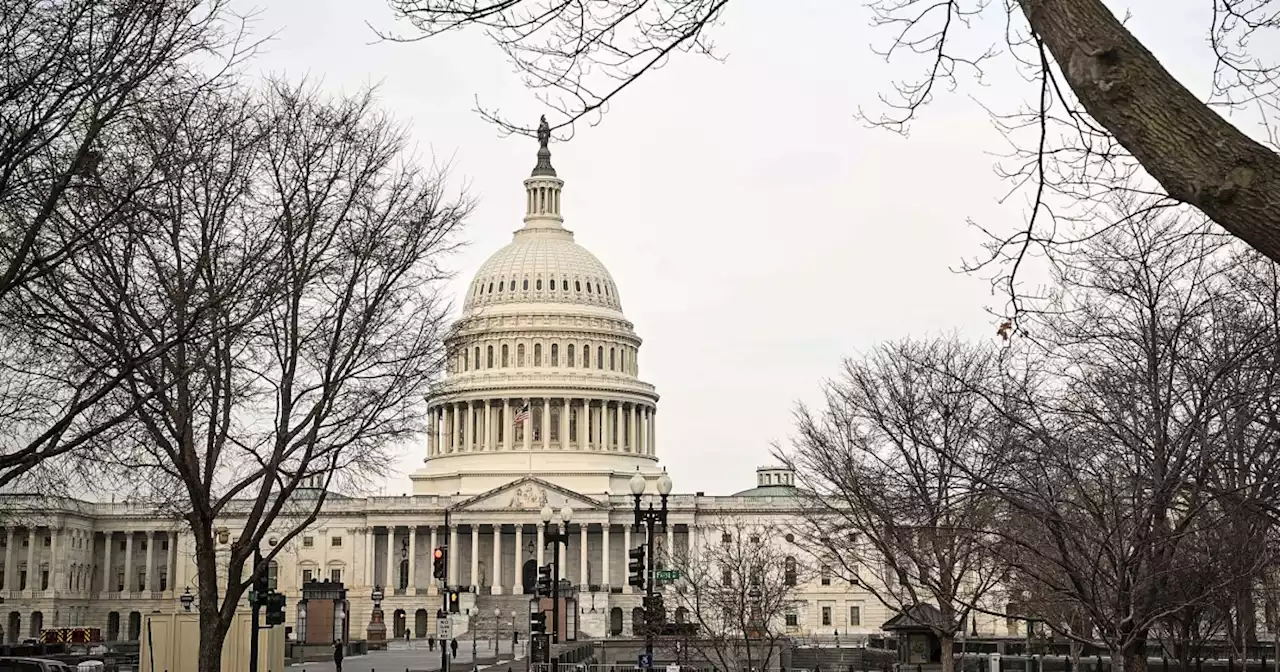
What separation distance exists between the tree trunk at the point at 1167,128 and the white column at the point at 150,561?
15174 centimetres

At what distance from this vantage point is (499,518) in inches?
5832

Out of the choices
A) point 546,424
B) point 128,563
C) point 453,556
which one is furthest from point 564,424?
point 128,563

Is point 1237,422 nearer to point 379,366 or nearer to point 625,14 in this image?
point 625,14

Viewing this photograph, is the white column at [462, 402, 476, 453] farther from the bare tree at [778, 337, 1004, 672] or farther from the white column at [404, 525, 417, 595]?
the bare tree at [778, 337, 1004, 672]

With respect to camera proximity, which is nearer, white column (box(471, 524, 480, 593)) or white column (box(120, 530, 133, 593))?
white column (box(471, 524, 480, 593))

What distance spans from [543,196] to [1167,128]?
161 metres

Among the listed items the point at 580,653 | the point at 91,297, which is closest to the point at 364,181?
the point at 91,297

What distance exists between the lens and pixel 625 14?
11.1 metres

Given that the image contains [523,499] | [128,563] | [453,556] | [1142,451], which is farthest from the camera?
[128,563]

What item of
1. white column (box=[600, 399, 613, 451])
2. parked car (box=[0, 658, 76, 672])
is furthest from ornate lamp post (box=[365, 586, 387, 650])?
parked car (box=[0, 658, 76, 672])

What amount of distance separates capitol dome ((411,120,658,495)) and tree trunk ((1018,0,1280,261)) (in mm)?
141275

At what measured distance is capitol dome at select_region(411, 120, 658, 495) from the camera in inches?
6063

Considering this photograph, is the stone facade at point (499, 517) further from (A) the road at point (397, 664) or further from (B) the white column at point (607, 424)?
(A) the road at point (397, 664)

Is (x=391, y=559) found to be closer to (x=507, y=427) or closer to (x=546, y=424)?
(x=507, y=427)
